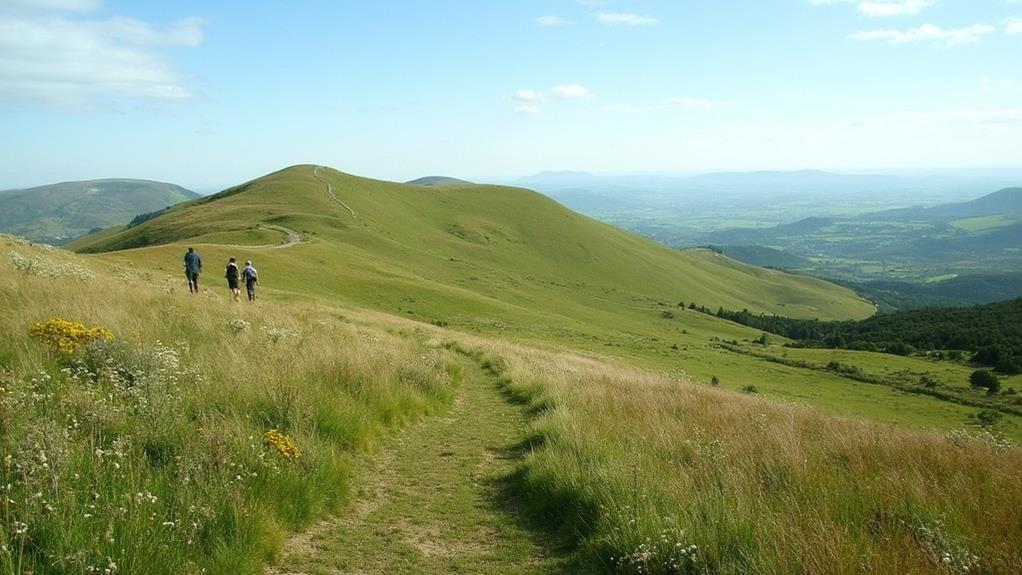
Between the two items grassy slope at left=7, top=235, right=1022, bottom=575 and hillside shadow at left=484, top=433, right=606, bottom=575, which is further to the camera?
hillside shadow at left=484, top=433, right=606, bottom=575

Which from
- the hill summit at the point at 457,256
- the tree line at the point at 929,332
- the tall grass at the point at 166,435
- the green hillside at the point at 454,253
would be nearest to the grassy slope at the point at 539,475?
the tall grass at the point at 166,435

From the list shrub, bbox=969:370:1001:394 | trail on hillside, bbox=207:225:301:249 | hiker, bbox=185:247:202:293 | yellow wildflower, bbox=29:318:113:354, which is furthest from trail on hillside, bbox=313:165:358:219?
yellow wildflower, bbox=29:318:113:354

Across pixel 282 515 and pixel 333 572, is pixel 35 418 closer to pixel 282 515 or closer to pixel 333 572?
pixel 282 515

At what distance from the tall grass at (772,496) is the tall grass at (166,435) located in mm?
2879

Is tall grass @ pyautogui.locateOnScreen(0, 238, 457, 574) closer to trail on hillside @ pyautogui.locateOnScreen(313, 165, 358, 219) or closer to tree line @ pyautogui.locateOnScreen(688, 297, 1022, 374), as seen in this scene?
tree line @ pyautogui.locateOnScreen(688, 297, 1022, 374)

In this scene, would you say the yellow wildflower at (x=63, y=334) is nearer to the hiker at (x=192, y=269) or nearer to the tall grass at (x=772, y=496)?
the tall grass at (x=772, y=496)

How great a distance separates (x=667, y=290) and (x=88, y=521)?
411ft

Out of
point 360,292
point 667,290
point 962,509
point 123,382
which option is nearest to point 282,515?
point 123,382

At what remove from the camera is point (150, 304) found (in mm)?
13625

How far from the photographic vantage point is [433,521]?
6852 mm

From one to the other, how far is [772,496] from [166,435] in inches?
242

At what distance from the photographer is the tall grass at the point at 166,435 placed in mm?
4199

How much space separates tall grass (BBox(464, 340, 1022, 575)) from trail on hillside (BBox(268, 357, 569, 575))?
1.80ft

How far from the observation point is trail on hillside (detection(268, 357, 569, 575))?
5.63 metres
